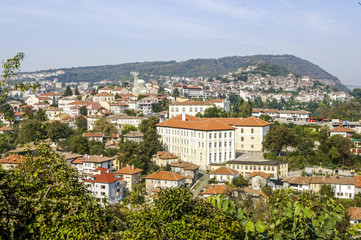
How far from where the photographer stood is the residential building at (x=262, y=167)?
35.5 m

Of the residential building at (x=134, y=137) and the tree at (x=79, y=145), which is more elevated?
the residential building at (x=134, y=137)

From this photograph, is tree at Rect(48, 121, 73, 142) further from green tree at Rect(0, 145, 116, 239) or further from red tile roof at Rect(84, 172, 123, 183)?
green tree at Rect(0, 145, 116, 239)

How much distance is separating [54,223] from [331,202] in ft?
17.0

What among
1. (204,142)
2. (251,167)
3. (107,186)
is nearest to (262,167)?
(251,167)

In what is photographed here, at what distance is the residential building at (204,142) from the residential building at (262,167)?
11.2 feet

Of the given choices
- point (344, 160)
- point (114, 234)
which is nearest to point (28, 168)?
point (114, 234)

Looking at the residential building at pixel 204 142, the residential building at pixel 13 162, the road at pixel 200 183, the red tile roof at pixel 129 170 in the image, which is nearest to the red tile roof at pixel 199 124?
the residential building at pixel 204 142

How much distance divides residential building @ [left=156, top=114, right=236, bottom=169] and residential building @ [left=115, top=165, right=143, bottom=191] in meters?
7.56

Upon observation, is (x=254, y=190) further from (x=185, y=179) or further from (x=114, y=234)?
(x=114, y=234)

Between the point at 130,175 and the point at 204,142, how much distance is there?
9479 millimetres

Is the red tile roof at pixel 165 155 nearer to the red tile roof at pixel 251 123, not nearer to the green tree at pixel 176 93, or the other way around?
the red tile roof at pixel 251 123

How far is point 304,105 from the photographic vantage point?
10750 centimetres

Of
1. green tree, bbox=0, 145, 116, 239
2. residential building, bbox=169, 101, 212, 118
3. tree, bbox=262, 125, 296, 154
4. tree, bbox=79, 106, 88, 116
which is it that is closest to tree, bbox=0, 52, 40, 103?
green tree, bbox=0, 145, 116, 239

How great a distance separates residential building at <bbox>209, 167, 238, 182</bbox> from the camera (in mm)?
34531
